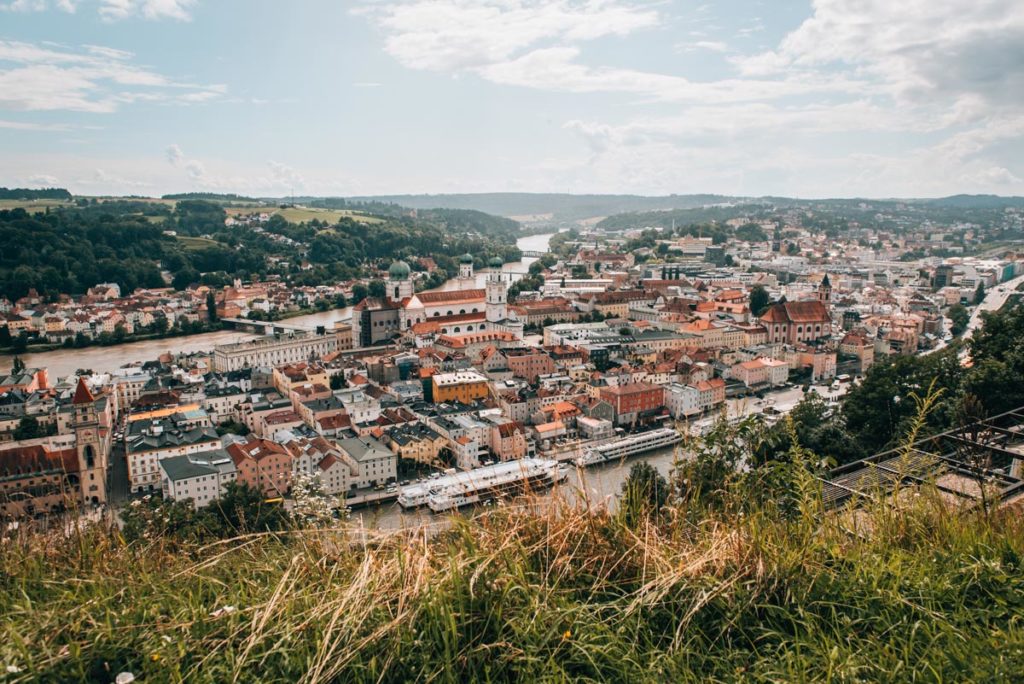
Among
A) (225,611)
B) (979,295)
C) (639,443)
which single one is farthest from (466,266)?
(225,611)

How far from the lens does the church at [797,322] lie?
54.5ft

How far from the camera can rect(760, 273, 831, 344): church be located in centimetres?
1662

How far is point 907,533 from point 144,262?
28964 millimetres

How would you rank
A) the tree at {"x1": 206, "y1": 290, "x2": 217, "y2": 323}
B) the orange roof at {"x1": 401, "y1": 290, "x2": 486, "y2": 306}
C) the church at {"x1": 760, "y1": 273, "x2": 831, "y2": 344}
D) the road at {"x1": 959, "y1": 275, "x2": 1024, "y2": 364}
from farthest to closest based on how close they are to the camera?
the tree at {"x1": 206, "y1": 290, "x2": 217, "y2": 323} → the road at {"x1": 959, "y1": 275, "x2": 1024, "y2": 364} → the orange roof at {"x1": 401, "y1": 290, "x2": 486, "y2": 306} → the church at {"x1": 760, "y1": 273, "x2": 831, "y2": 344}

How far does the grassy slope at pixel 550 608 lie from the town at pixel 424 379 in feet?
0.86

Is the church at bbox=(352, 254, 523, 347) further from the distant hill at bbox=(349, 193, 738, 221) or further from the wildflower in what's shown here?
the distant hill at bbox=(349, 193, 738, 221)

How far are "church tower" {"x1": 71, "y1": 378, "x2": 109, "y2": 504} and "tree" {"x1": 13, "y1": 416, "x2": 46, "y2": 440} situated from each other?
317cm

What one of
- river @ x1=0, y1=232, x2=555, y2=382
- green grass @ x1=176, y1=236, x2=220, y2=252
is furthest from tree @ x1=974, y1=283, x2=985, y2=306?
green grass @ x1=176, y1=236, x2=220, y2=252

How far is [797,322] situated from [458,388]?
30.7ft

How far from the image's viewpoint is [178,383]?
12.4 m

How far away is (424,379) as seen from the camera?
12039 millimetres

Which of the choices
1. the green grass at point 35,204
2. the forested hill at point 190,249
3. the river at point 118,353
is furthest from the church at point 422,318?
the green grass at point 35,204

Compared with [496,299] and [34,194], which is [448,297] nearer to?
[496,299]

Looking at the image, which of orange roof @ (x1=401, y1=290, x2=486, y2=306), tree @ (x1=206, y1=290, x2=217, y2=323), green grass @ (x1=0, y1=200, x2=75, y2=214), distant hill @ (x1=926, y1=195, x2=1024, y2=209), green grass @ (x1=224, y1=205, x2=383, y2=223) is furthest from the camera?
distant hill @ (x1=926, y1=195, x2=1024, y2=209)
